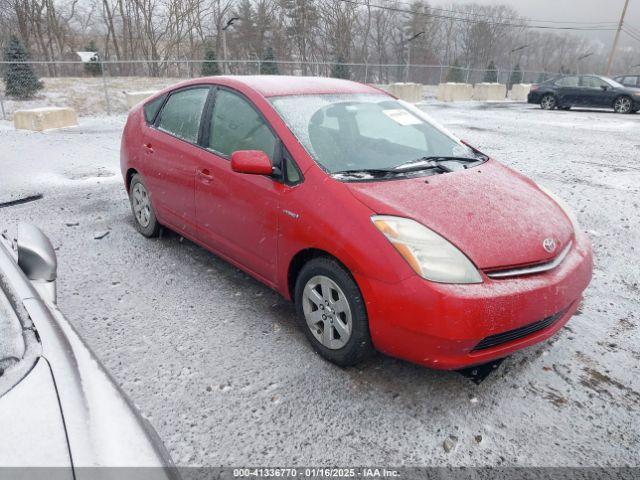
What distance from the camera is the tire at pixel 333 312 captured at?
2379 millimetres

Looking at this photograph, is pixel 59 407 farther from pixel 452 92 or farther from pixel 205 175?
pixel 452 92

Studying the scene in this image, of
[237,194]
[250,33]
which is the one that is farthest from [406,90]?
[250,33]

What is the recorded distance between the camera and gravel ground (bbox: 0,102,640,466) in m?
2.13

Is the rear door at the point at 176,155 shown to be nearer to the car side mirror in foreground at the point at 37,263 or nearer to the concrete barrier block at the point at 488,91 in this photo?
the car side mirror in foreground at the point at 37,263

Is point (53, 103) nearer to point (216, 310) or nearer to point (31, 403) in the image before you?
point (216, 310)

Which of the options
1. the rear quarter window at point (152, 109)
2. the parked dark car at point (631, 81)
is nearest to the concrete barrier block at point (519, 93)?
the parked dark car at point (631, 81)

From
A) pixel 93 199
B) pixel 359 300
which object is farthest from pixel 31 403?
pixel 93 199

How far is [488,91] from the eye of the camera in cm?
2638

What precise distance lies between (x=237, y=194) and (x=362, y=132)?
3.21 ft

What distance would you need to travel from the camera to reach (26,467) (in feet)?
3.34

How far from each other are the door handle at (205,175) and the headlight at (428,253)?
4.93 ft

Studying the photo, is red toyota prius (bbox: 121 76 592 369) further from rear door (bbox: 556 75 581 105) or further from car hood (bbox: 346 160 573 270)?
rear door (bbox: 556 75 581 105)

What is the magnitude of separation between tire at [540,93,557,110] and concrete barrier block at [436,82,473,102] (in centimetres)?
A: 535

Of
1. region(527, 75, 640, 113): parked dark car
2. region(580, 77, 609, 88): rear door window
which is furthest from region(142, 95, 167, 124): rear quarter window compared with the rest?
region(580, 77, 609, 88): rear door window
